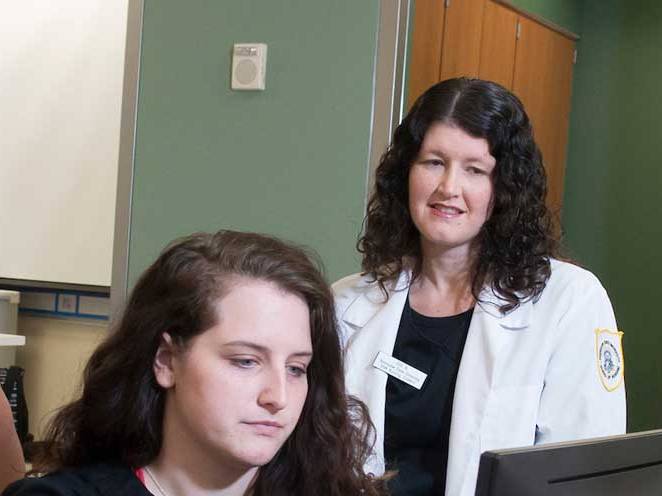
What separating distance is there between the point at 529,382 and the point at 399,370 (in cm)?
23

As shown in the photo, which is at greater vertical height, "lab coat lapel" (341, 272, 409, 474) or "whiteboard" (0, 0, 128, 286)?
"whiteboard" (0, 0, 128, 286)

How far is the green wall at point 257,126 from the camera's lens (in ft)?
10.4

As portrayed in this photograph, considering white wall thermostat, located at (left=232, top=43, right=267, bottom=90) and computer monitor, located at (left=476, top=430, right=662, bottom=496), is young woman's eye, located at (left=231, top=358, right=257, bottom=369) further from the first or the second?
white wall thermostat, located at (left=232, top=43, right=267, bottom=90)

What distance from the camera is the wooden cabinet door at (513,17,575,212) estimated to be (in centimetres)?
419

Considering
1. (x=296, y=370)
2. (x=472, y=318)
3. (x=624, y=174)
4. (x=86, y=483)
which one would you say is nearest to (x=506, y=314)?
(x=472, y=318)

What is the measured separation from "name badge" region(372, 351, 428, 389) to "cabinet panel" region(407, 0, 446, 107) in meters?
1.40

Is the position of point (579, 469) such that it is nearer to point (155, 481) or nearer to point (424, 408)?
point (155, 481)

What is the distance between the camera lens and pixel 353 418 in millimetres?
1572

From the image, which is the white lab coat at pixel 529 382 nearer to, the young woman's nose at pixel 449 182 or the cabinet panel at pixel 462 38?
the young woman's nose at pixel 449 182

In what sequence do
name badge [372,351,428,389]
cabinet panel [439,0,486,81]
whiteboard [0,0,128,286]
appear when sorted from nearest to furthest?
name badge [372,351,428,389], cabinet panel [439,0,486,81], whiteboard [0,0,128,286]

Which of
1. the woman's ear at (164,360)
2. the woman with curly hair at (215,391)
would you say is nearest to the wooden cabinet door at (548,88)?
the woman with curly hair at (215,391)

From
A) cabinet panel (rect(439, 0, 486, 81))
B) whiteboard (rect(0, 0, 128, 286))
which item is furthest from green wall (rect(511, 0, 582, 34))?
whiteboard (rect(0, 0, 128, 286))

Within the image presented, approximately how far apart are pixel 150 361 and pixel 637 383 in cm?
356

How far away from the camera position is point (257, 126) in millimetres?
3299
